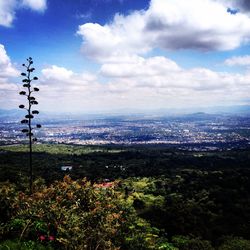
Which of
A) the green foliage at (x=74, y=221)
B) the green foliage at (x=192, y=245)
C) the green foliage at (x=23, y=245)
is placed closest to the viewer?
the green foliage at (x=23, y=245)

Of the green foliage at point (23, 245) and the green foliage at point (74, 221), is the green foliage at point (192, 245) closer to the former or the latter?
the green foliage at point (74, 221)

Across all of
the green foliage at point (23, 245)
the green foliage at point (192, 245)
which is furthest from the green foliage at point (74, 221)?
the green foliage at point (192, 245)

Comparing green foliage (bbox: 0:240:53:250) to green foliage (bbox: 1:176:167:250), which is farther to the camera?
green foliage (bbox: 1:176:167:250)

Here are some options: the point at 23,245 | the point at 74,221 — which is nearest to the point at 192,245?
the point at 74,221

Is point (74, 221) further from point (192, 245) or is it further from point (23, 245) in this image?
point (192, 245)

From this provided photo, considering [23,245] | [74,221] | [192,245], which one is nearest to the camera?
[23,245]

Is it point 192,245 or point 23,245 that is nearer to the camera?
point 23,245

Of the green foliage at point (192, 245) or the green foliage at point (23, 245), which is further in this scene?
the green foliage at point (192, 245)

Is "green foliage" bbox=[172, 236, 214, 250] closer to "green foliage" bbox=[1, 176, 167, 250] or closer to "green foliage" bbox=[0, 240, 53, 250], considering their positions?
"green foliage" bbox=[1, 176, 167, 250]

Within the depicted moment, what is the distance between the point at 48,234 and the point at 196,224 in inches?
1050

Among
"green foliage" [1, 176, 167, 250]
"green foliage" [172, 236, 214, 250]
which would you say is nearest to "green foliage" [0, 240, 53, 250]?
"green foliage" [1, 176, 167, 250]

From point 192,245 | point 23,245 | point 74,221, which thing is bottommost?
point 192,245

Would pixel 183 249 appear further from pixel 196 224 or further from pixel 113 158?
pixel 113 158

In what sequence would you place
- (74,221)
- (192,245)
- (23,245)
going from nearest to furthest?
1. (23,245)
2. (74,221)
3. (192,245)
